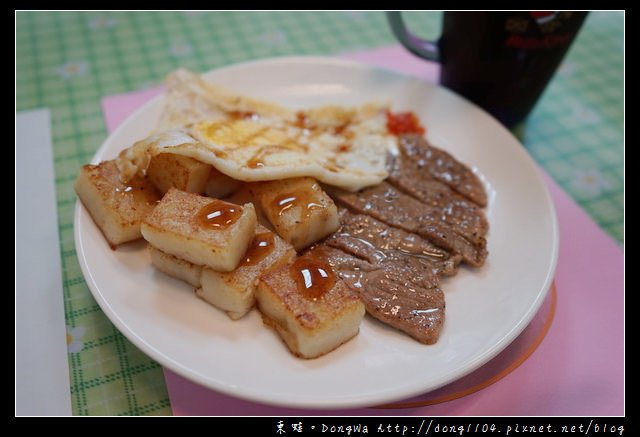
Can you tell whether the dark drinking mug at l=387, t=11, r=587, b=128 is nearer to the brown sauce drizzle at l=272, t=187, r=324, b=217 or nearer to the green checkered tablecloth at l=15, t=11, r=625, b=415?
the green checkered tablecloth at l=15, t=11, r=625, b=415

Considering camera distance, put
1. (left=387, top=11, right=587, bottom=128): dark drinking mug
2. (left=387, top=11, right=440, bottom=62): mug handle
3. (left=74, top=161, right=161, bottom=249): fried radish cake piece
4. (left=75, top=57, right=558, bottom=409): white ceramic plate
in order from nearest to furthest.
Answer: (left=75, top=57, right=558, bottom=409): white ceramic plate
(left=74, top=161, right=161, bottom=249): fried radish cake piece
(left=387, top=11, right=587, bottom=128): dark drinking mug
(left=387, top=11, right=440, bottom=62): mug handle

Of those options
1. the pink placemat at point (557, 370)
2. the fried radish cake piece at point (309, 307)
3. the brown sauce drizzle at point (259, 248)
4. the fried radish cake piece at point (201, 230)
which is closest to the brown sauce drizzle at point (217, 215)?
the fried radish cake piece at point (201, 230)

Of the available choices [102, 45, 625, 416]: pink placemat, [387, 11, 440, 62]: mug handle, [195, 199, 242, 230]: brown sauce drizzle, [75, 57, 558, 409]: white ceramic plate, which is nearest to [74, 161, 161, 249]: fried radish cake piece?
[75, 57, 558, 409]: white ceramic plate

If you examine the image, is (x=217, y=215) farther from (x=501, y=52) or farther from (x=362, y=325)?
(x=501, y=52)

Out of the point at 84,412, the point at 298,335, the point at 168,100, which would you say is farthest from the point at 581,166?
the point at 84,412

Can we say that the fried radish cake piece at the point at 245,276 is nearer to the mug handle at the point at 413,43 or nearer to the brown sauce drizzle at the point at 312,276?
the brown sauce drizzle at the point at 312,276

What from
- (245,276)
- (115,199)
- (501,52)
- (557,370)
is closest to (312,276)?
(245,276)
